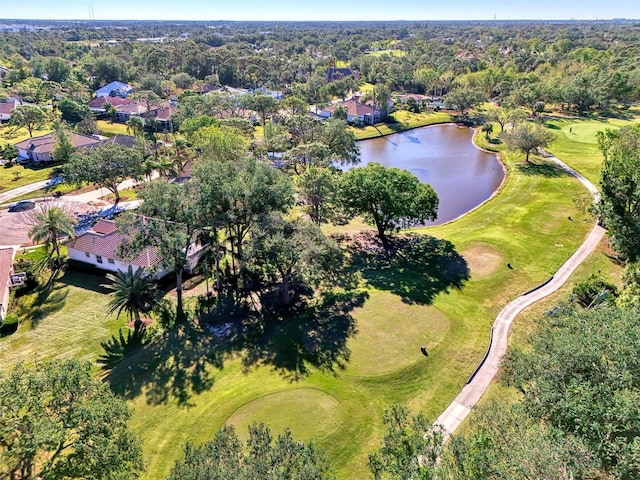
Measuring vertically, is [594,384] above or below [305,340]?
above

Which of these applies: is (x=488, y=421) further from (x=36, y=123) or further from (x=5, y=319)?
(x=36, y=123)

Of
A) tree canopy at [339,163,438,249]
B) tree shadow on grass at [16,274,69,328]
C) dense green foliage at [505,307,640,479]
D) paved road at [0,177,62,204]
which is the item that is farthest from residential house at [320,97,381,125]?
dense green foliage at [505,307,640,479]

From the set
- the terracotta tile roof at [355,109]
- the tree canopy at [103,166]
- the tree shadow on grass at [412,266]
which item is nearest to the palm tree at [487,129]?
the terracotta tile roof at [355,109]

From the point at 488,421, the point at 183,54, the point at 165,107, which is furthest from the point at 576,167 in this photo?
the point at 183,54

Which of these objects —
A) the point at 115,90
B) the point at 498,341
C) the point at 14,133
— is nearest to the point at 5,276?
the point at 498,341

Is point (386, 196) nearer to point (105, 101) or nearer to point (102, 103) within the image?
point (102, 103)

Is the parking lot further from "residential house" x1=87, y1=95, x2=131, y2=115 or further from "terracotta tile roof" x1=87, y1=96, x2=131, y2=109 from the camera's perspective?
"terracotta tile roof" x1=87, y1=96, x2=131, y2=109
